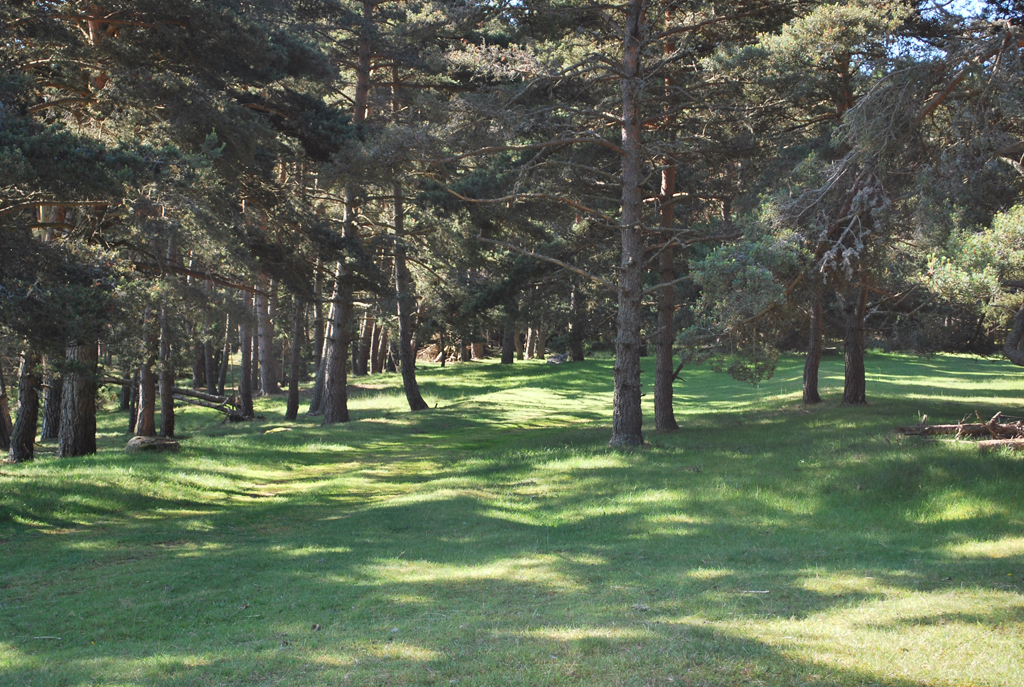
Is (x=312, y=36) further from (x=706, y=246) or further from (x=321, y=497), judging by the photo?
(x=321, y=497)

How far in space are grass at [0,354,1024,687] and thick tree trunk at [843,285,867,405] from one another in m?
2.95

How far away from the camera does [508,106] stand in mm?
14000

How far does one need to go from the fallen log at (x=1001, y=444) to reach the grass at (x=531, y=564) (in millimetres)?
404

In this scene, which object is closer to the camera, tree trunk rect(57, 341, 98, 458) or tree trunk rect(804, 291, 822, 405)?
tree trunk rect(57, 341, 98, 458)

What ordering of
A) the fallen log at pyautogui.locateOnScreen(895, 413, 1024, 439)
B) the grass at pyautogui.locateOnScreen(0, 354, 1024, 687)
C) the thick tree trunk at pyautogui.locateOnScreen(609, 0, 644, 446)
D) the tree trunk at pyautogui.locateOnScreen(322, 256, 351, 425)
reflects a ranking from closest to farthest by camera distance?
the grass at pyautogui.locateOnScreen(0, 354, 1024, 687), the fallen log at pyautogui.locateOnScreen(895, 413, 1024, 439), the thick tree trunk at pyautogui.locateOnScreen(609, 0, 644, 446), the tree trunk at pyautogui.locateOnScreen(322, 256, 351, 425)

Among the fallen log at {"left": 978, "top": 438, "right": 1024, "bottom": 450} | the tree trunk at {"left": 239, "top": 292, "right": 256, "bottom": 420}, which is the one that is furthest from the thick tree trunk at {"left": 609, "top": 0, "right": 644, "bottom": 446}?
the tree trunk at {"left": 239, "top": 292, "right": 256, "bottom": 420}

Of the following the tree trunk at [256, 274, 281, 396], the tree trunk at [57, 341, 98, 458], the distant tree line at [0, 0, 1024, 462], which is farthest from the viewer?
the tree trunk at [256, 274, 281, 396]

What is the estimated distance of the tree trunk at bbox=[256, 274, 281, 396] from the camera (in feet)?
80.9

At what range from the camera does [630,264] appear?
1446 cm

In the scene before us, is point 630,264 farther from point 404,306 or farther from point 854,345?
point 404,306

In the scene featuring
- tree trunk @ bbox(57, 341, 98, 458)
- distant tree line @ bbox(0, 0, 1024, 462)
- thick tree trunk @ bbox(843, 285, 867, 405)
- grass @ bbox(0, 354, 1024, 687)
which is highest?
distant tree line @ bbox(0, 0, 1024, 462)

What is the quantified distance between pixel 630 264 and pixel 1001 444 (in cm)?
669

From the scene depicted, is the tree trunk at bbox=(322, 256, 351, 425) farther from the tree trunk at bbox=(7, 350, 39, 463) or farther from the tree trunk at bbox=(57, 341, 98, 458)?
the tree trunk at bbox=(7, 350, 39, 463)

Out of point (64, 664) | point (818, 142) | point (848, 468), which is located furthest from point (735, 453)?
point (64, 664)
